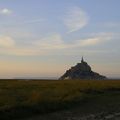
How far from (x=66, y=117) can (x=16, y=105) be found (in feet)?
15.3

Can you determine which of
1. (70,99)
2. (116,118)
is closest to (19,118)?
(116,118)

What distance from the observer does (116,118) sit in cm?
3822

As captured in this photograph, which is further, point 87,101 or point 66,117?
point 87,101

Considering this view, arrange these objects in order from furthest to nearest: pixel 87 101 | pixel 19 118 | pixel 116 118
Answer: pixel 87 101 < pixel 116 118 < pixel 19 118

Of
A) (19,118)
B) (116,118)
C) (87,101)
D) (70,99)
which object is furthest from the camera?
(87,101)

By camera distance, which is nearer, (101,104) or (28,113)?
(28,113)

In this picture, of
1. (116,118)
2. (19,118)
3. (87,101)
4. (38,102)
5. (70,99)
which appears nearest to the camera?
(19,118)

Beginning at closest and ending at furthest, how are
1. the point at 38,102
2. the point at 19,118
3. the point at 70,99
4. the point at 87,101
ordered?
1. the point at 19,118
2. the point at 38,102
3. the point at 70,99
4. the point at 87,101

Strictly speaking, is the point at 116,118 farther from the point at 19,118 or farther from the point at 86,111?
the point at 19,118

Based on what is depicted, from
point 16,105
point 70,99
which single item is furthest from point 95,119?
point 70,99

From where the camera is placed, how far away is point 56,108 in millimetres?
41938

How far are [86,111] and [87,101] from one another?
7.93 metres

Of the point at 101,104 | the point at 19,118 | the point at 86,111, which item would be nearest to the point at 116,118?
the point at 86,111

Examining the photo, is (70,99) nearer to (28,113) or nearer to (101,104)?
(101,104)
